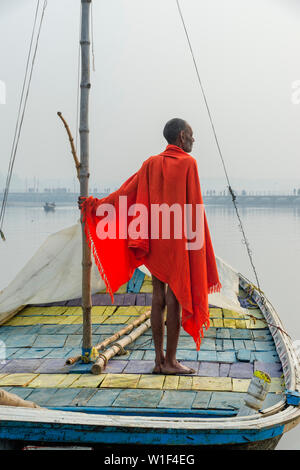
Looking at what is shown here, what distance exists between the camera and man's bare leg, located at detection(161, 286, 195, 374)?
2.77m

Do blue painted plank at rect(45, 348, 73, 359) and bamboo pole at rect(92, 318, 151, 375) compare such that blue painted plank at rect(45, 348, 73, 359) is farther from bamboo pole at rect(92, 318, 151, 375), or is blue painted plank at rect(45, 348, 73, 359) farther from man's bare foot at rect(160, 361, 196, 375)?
man's bare foot at rect(160, 361, 196, 375)

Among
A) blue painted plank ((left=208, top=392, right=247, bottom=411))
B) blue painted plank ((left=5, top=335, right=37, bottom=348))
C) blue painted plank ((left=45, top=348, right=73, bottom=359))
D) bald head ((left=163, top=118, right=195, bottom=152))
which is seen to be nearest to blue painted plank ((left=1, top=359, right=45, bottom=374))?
blue painted plank ((left=45, top=348, right=73, bottom=359))

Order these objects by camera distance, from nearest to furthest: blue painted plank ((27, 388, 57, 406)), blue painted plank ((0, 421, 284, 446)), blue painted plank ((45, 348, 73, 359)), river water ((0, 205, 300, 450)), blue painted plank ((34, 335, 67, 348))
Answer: blue painted plank ((0, 421, 284, 446)) < blue painted plank ((27, 388, 57, 406)) < blue painted plank ((45, 348, 73, 359)) < blue painted plank ((34, 335, 67, 348)) < river water ((0, 205, 300, 450))

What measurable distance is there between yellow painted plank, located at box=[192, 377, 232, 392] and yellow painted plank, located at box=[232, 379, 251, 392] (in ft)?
0.07

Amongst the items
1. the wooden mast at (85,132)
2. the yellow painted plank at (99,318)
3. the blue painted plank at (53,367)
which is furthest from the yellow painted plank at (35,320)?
the wooden mast at (85,132)

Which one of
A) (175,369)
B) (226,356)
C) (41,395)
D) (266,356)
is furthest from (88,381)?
(266,356)

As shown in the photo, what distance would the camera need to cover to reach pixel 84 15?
3.00 meters

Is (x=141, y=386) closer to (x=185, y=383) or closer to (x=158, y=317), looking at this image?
(x=185, y=383)

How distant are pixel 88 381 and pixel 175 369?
1.63 feet

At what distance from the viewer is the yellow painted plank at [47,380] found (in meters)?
2.68

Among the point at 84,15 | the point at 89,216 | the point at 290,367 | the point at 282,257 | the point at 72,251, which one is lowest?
the point at 282,257

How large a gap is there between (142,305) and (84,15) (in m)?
2.50
